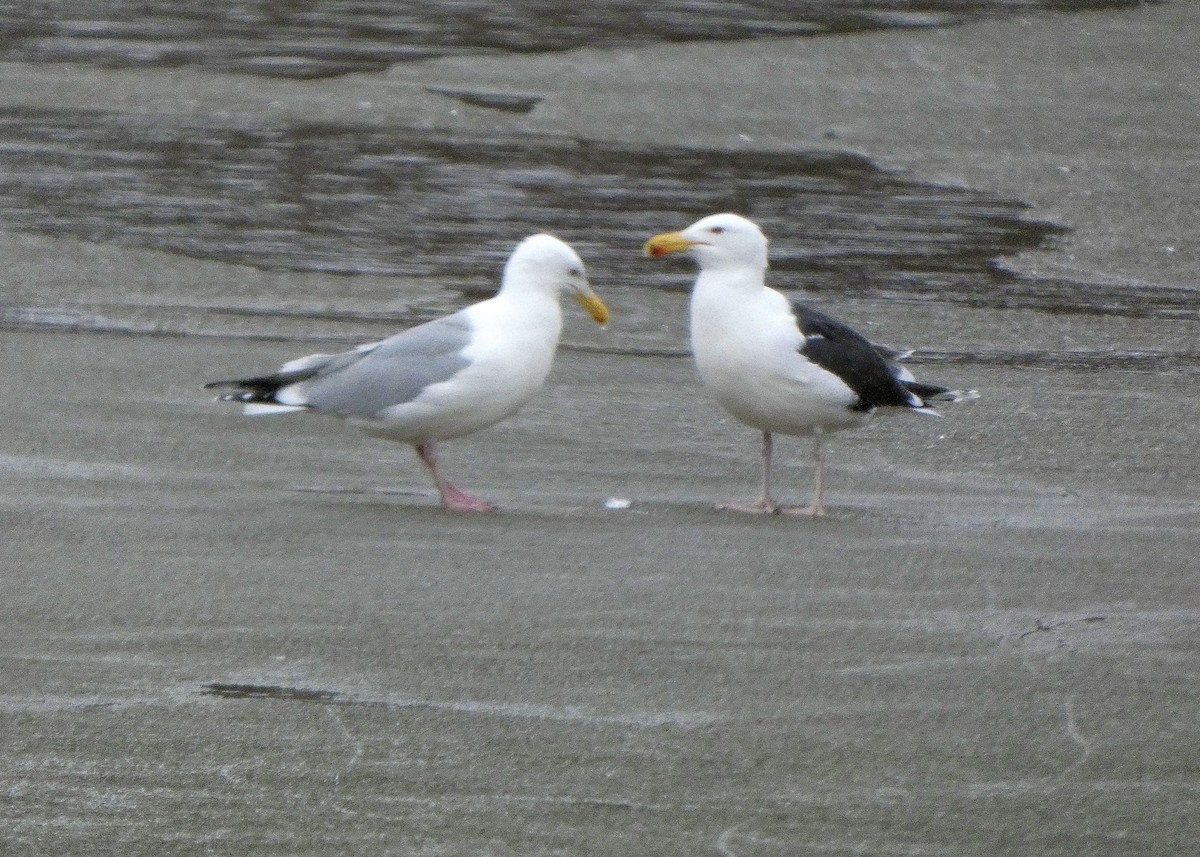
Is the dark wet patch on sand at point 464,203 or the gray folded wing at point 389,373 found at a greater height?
the gray folded wing at point 389,373

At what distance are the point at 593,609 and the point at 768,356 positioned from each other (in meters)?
2.02

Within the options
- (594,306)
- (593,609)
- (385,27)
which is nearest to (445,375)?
(594,306)

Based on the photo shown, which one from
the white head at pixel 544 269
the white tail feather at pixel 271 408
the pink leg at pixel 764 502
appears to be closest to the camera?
the pink leg at pixel 764 502

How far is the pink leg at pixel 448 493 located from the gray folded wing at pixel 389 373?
9.9 inches

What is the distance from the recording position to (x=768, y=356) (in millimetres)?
8078

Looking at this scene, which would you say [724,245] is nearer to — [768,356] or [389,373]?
[768,356]

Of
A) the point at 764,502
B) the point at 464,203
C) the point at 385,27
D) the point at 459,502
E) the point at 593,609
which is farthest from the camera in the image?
the point at 385,27

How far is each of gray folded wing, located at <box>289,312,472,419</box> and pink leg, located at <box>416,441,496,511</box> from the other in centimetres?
25

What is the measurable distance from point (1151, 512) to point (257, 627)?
128 inches

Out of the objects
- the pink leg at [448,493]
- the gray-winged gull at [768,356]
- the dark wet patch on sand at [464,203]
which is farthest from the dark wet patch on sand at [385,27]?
the pink leg at [448,493]

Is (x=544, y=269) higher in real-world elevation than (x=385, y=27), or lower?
higher

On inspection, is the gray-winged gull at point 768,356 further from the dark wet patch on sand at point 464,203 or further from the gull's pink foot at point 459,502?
the dark wet patch on sand at point 464,203

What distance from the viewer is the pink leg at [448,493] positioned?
301 inches

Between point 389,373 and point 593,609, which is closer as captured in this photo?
point 593,609
